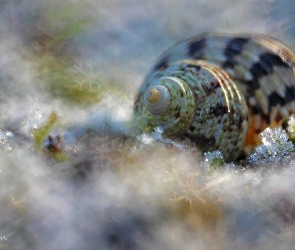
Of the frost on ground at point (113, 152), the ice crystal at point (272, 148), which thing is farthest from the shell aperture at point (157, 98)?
the ice crystal at point (272, 148)

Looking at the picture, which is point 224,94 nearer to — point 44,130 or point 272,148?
point 272,148

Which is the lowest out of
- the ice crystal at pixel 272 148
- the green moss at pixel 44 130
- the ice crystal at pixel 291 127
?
the green moss at pixel 44 130

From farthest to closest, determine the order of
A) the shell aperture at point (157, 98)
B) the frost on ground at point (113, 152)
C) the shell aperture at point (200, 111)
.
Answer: the shell aperture at point (200, 111) → the shell aperture at point (157, 98) → the frost on ground at point (113, 152)

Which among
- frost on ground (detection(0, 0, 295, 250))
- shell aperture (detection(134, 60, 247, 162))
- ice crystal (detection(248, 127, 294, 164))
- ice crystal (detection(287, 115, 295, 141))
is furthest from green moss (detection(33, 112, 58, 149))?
ice crystal (detection(287, 115, 295, 141))

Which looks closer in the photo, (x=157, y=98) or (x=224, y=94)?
(x=157, y=98)

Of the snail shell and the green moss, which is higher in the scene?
the snail shell

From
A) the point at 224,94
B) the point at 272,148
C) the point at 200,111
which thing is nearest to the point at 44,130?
the point at 200,111

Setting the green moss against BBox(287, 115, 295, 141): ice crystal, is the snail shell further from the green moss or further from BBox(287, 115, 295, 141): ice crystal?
the green moss

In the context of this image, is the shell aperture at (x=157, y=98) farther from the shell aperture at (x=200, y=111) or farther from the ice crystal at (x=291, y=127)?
the ice crystal at (x=291, y=127)
